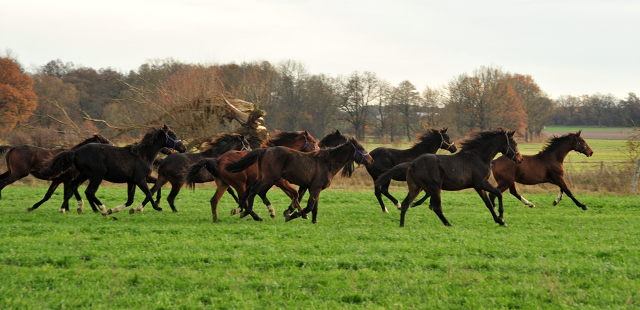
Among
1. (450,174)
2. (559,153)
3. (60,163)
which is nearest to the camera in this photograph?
(450,174)

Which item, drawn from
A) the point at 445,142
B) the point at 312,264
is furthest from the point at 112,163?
the point at 445,142

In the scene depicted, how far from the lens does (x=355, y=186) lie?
20.7m

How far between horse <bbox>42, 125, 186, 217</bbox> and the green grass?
0.81 m

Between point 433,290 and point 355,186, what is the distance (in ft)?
50.3

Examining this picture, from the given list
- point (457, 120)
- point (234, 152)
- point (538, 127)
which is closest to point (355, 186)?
point (234, 152)

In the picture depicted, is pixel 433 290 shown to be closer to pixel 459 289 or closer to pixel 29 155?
pixel 459 289

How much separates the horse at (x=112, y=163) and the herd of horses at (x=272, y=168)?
19mm

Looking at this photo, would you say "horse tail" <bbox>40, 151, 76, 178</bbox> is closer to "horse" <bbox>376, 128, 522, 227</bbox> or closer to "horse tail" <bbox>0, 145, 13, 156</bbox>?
"horse tail" <bbox>0, 145, 13, 156</bbox>

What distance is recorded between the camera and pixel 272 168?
32.9ft

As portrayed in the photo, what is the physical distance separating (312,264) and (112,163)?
248 inches

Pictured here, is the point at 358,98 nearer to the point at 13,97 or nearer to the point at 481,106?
the point at 481,106

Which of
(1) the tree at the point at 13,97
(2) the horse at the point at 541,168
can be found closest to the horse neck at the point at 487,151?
(2) the horse at the point at 541,168

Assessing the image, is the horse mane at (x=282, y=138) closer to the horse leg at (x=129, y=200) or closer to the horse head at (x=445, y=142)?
the horse leg at (x=129, y=200)

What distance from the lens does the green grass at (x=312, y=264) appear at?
5125 mm
